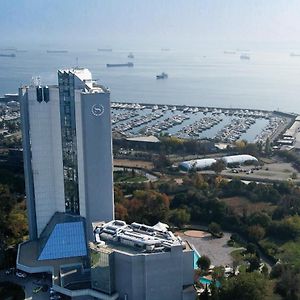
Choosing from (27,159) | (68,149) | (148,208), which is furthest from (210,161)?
→ (27,159)

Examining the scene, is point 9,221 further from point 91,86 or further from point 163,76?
point 163,76

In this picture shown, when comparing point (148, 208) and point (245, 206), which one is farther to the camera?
point (245, 206)

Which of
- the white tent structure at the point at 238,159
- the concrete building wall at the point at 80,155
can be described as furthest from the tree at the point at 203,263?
the white tent structure at the point at 238,159

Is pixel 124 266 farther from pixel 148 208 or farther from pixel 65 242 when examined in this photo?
pixel 148 208

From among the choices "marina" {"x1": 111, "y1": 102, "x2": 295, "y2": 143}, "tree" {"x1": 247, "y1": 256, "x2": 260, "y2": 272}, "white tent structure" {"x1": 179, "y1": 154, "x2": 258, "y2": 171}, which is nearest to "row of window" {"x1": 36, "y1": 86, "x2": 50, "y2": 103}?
"tree" {"x1": 247, "y1": 256, "x2": 260, "y2": 272}

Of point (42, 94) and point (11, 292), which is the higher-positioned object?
point (42, 94)

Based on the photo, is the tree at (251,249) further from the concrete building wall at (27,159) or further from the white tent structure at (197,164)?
the white tent structure at (197,164)
